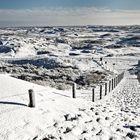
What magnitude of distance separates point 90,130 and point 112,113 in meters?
4.33

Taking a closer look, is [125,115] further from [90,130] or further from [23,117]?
[23,117]

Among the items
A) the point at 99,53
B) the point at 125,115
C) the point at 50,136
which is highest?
the point at 50,136

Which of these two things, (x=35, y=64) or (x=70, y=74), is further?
(x=35, y=64)

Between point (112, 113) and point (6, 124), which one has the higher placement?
point (6, 124)

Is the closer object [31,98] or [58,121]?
[58,121]

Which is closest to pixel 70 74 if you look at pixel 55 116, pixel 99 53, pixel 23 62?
pixel 23 62

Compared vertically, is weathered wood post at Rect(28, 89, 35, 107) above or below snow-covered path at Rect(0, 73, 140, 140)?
above

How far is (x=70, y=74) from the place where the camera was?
1807 inches

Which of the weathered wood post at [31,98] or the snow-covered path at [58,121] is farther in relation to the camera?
the weathered wood post at [31,98]

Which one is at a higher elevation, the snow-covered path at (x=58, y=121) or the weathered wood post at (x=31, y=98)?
Result: the weathered wood post at (x=31, y=98)

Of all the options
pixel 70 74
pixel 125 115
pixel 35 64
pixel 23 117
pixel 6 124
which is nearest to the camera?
pixel 6 124

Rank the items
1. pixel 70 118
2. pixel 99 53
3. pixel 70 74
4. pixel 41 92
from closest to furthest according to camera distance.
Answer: pixel 70 118 → pixel 41 92 → pixel 70 74 → pixel 99 53

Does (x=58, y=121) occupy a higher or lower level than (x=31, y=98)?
lower

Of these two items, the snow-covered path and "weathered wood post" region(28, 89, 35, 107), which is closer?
the snow-covered path
